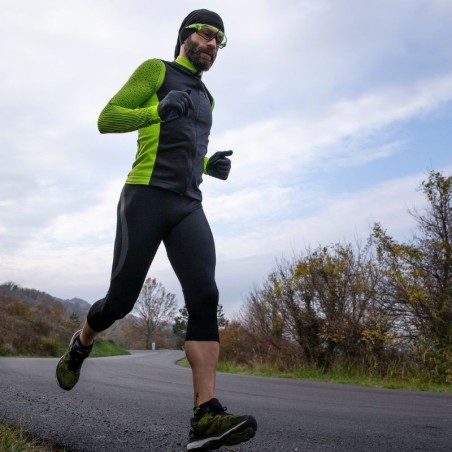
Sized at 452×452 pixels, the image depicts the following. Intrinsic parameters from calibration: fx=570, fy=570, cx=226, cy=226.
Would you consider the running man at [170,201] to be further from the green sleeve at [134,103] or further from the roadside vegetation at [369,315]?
the roadside vegetation at [369,315]

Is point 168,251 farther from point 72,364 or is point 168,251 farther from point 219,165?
point 72,364

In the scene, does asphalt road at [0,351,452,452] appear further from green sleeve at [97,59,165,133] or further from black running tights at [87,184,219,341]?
green sleeve at [97,59,165,133]

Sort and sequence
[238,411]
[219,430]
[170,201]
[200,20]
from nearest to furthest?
[219,430], [170,201], [200,20], [238,411]

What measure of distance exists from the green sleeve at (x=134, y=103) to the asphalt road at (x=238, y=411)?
167 cm

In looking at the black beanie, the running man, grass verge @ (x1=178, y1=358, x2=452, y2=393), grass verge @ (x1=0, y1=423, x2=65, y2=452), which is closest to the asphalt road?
grass verge @ (x1=0, y1=423, x2=65, y2=452)

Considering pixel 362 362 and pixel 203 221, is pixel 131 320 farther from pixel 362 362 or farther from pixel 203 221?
pixel 203 221

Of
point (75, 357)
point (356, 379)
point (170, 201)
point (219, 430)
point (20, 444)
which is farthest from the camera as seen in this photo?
point (356, 379)

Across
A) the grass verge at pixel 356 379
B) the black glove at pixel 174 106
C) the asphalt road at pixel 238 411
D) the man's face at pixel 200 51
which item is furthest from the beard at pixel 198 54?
the grass verge at pixel 356 379

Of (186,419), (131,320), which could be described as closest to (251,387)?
(186,419)

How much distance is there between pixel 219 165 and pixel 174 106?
76cm

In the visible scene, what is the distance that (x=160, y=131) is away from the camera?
2967 mm

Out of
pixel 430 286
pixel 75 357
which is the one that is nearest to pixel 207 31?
pixel 75 357

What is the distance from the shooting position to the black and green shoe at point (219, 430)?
2.51 meters

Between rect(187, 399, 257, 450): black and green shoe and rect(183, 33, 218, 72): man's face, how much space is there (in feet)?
6.08
